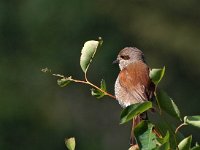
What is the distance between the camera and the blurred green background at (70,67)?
59.1ft

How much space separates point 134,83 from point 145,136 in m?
1.58

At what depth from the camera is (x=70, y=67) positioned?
19594 millimetres

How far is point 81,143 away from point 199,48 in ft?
22.3

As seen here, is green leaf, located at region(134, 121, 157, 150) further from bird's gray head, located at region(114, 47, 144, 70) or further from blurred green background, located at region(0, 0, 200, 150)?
blurred green background, located at region(0, 0, 200, 150)

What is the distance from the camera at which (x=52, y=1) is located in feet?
68.6

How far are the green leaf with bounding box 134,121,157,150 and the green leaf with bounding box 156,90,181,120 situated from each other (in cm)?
9

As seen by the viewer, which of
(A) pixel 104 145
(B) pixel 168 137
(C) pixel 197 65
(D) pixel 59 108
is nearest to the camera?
(B) pixel 168 137

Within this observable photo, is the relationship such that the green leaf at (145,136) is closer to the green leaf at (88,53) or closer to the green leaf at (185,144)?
the green leaf at (185,144)

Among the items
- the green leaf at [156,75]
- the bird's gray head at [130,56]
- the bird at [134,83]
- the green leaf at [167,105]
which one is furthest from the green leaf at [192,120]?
the bird's gray head at [130,56]

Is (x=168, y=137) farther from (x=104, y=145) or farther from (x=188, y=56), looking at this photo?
(x=188, y=56)

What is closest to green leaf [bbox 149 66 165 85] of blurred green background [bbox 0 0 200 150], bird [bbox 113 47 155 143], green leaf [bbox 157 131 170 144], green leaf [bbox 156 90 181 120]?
green leaf [bbox 156 90 181 120]

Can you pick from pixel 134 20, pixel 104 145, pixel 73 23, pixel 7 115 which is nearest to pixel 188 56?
pixel 134 20

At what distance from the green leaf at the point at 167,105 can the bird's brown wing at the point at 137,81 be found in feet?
3.94

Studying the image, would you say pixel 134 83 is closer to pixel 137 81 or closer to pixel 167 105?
pixel 137 81
